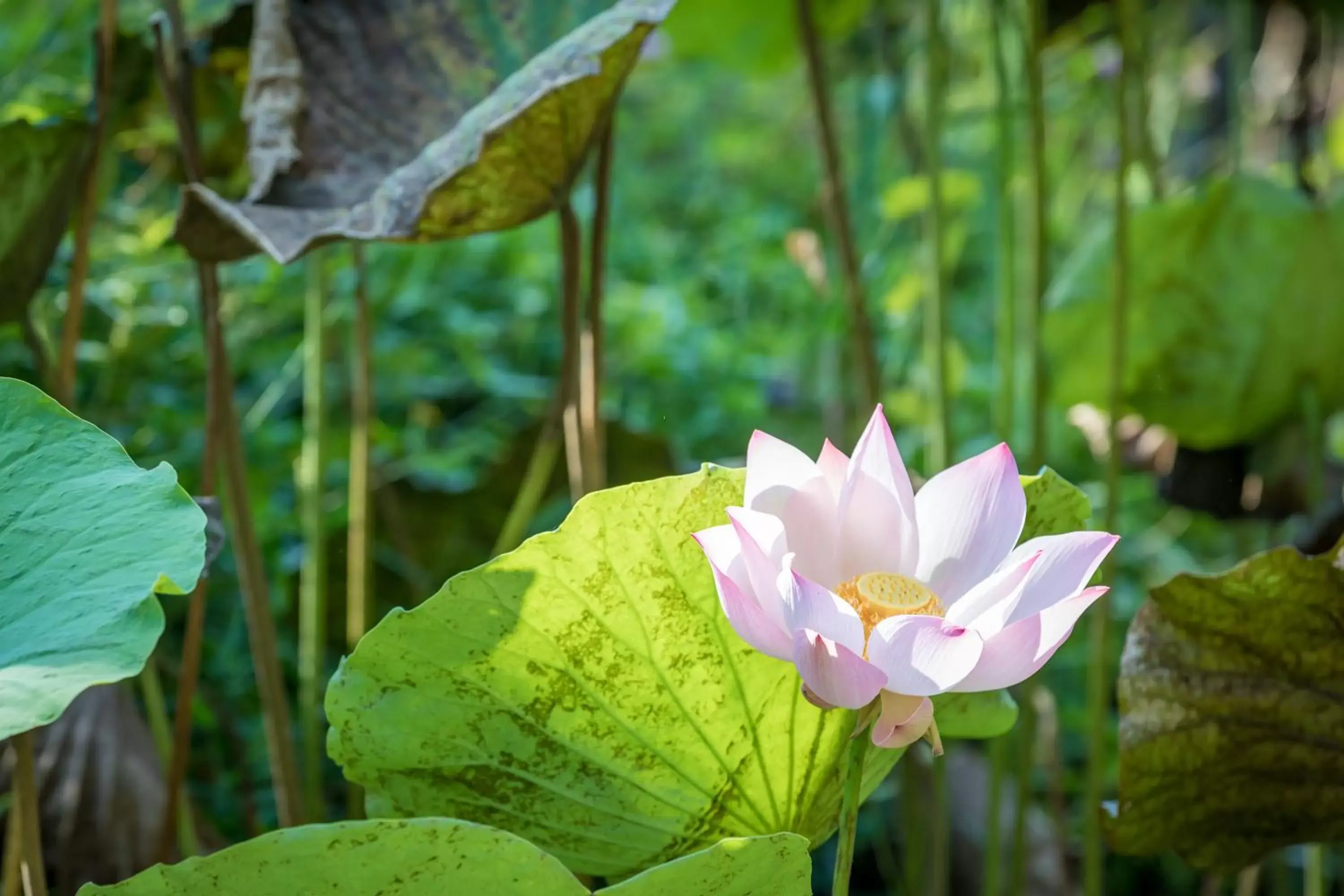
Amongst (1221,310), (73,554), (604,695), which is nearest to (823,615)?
(604,695)

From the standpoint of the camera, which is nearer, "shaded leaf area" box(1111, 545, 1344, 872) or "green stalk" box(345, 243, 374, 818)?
"shaded leaf area" box(1111, 545, 1344, 872)

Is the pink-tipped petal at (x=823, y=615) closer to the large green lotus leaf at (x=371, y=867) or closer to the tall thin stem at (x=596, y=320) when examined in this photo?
the large green lotus leaf at (x=371, y=867)

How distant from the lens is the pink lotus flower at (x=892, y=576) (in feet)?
1.16

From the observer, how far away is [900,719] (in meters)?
0.37

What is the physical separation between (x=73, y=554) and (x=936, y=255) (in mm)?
596

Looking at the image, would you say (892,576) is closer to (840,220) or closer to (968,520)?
(968,520)

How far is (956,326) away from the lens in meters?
2.25

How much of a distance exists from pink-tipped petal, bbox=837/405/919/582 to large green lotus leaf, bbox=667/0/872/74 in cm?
83

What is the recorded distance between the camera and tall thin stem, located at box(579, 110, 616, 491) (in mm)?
677

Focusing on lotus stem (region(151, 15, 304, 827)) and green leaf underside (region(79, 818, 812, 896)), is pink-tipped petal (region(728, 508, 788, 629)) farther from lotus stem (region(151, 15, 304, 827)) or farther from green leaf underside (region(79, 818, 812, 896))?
lotus stem (region(151, 15, 304, 827))

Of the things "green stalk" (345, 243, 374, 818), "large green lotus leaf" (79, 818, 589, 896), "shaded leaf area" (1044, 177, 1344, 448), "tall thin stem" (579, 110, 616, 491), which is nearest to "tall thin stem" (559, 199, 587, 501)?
"tall thin stem" (579, 110, 616, 491)

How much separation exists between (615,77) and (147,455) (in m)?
0.67

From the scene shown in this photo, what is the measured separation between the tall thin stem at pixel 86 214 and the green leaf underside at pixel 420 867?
0.35 metres

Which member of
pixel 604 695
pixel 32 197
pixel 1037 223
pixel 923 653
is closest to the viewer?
pixel 923 653
